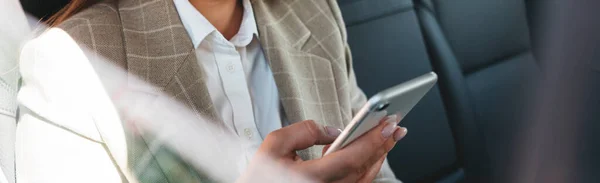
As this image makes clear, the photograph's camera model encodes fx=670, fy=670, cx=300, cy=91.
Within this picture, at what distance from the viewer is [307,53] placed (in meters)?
0.95

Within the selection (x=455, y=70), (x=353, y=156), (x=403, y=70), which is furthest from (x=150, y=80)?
(x=455, y=70)

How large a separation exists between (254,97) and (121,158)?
204mm

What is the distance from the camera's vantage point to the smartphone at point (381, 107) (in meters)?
0.59

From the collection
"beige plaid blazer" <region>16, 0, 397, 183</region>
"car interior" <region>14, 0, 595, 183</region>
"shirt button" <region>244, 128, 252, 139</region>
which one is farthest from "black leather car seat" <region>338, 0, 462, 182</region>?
"shirt button" <region>244, 128, 252, 139</region>

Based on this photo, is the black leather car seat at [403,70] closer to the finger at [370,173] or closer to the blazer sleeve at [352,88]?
the blazer sleeve at [352,88]

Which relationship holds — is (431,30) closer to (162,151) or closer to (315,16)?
(315,16)

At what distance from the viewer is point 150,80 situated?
76cm

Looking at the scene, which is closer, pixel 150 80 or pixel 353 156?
pixel 353 156

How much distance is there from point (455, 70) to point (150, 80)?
0.78 m

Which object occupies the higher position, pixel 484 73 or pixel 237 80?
pixel 237 80

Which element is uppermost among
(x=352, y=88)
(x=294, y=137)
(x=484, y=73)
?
(x=294, y=137)

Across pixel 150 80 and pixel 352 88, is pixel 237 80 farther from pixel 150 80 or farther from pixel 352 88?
pixel 352 88

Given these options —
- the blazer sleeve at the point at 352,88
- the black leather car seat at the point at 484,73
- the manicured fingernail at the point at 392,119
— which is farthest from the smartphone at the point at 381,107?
the black leather car seat at the point at 484,73

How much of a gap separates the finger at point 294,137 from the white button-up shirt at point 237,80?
170 mm
